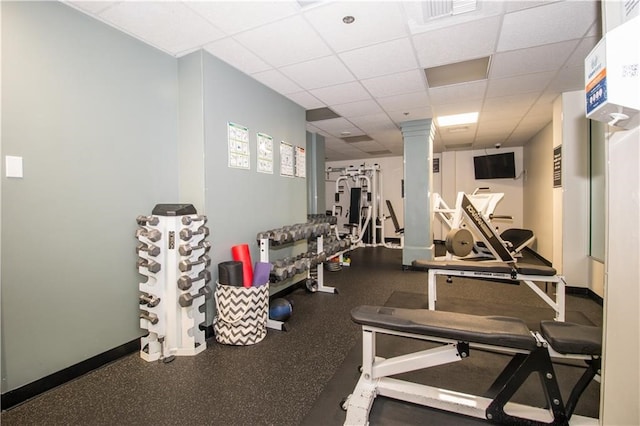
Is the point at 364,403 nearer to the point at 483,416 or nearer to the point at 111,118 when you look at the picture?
the point at 483,416

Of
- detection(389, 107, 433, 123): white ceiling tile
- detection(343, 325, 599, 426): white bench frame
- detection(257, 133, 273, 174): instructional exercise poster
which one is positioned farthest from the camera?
detection(389, 107, 433, 123): white ceiling tile

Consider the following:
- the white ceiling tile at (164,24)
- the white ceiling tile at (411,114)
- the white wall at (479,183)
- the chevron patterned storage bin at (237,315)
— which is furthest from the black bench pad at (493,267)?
the white wall at (479,183)

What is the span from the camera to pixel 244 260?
253 centimetres

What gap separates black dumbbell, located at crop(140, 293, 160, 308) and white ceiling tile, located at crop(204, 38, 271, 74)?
212cm

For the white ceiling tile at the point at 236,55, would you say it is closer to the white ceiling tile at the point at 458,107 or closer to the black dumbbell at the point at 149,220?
the black dumbbell at the point at 149,220

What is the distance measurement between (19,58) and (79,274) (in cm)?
137

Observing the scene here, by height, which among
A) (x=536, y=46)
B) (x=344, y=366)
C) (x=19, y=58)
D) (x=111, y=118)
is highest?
(x=536, y=46)

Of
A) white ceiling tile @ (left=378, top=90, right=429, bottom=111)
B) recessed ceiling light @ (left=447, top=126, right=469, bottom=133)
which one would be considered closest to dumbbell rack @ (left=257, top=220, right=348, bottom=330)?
white ceiling tile @ (left=378, top=90, right=429, bottom=111)

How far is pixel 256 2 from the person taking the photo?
6.20ft

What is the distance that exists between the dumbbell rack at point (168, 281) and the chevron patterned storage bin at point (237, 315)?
230 millimetres

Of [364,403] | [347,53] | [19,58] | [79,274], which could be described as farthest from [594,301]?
[19,58]

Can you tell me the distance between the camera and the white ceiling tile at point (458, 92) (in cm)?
329

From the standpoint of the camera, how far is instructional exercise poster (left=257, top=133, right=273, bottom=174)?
312cm

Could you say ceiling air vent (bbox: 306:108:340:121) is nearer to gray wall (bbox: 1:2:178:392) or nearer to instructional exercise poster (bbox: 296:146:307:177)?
instructional exercise poster (bbox: 296:146:307:177)
